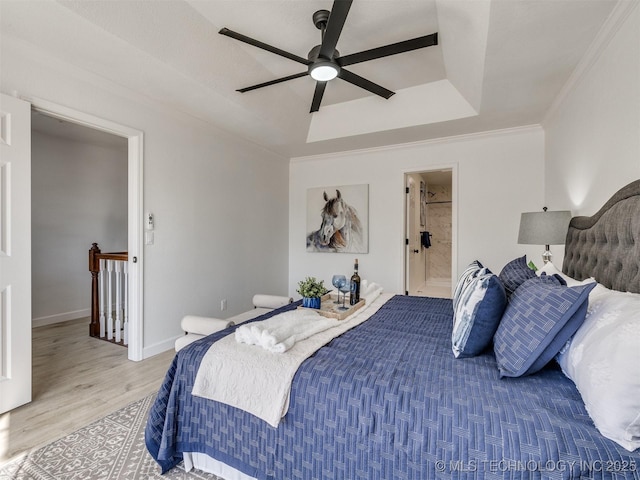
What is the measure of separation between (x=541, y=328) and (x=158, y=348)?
3235 mm

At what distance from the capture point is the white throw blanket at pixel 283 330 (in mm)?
1444

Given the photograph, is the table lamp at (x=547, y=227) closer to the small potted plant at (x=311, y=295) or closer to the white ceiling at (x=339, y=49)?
the white ceiling at (x=339, y=49)

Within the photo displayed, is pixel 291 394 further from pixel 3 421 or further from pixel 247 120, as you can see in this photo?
pixel 247 120

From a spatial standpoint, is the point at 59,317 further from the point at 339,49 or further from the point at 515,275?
the point at 515,275

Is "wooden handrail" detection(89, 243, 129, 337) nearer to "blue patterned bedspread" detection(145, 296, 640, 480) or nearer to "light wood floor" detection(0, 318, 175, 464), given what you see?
"light wood floor" detection(0, 318, 175, 464)

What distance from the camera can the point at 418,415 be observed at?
41.5 inches

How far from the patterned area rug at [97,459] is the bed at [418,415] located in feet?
0.58

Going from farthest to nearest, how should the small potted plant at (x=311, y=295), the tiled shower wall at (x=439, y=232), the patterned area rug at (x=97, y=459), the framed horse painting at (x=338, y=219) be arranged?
the tiled shower wall at (x=439, y=232) → the framed horse painting at (x=338, y=219) → the small potted plant at (x=311, y=295) → the patterned area rug at (x=97, y=459)

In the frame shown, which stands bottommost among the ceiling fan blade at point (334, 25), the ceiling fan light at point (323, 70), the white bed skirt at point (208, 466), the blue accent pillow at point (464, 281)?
the white bed skirt at point (208, 466)

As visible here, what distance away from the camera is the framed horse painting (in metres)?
4.59

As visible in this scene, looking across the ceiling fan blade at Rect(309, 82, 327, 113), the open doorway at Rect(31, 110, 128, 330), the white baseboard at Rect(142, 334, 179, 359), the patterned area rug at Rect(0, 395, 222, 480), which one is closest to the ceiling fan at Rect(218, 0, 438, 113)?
the ceiling fan blade at Rect(309, 82, 327, 113)

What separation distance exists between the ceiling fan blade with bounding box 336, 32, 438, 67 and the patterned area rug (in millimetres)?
2585

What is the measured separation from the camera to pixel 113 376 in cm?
261

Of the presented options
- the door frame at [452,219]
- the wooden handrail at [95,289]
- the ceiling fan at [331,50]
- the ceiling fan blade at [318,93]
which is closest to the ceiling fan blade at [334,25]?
the ceiling fan at [331,50]
